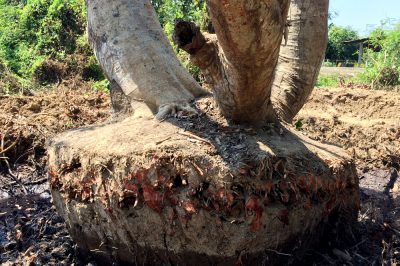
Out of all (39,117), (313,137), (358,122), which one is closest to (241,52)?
(313,137)

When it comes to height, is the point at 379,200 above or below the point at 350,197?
below

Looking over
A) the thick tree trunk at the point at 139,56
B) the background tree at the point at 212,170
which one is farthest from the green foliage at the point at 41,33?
the background tree at the point at 212,170

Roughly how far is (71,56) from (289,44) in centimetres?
925

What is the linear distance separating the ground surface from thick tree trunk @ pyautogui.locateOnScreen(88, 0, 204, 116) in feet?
3.07

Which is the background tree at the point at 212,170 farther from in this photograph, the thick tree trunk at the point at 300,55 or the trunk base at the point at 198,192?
the thick tree trunk at the point at 300,55

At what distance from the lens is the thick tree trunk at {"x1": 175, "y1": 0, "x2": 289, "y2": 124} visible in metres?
1.90

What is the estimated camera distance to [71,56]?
11.7 meters

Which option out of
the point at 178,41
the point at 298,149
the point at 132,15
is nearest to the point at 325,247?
the point at 298,149

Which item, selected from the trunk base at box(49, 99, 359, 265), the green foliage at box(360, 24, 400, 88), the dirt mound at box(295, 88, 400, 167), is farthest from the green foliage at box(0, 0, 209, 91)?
the trunk base at box(49, 99, 359, 265)

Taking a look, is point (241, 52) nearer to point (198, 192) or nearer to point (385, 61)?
point (198, 192)

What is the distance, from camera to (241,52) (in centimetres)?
209

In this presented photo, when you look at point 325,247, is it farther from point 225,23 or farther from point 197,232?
point 225,23

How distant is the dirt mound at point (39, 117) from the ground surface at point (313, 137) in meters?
0.01

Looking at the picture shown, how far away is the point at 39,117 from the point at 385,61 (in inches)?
288
